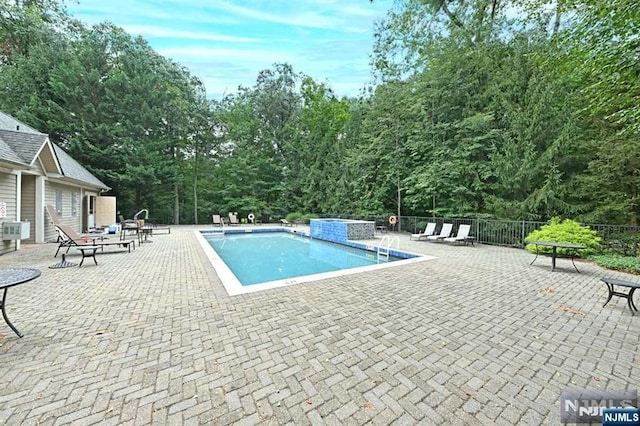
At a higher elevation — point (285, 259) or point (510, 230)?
point (510, 230)

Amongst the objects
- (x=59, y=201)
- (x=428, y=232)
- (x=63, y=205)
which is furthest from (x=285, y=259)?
(x=63, y=205)

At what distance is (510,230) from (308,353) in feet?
32.6

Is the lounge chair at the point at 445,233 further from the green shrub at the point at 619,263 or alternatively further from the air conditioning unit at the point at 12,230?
the air conditioning unit at the point at 12,230

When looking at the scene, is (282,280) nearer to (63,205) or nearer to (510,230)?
(510,230)

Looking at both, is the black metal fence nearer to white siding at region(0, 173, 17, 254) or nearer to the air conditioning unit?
the air conditioning unit

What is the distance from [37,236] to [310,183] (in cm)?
1504

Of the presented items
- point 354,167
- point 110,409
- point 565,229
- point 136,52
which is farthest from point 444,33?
point 136,52

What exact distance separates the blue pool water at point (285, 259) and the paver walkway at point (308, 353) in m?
2.54

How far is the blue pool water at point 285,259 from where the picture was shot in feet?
24.1

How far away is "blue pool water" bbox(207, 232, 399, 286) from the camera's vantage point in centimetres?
734

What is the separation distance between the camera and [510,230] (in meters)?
9.71

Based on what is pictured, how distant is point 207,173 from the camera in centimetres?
2255

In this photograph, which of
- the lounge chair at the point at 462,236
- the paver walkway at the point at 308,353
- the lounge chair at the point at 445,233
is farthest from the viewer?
the lounge chair at the point at 445,233

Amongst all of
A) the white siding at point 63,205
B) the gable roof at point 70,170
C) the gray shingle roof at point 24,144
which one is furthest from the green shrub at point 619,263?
the gable roof at point 70,170
